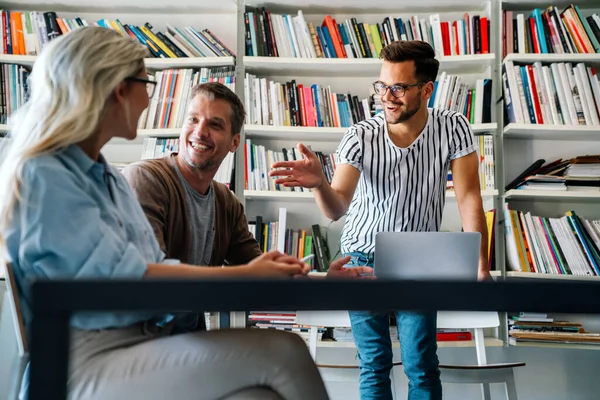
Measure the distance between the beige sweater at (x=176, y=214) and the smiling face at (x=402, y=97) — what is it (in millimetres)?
693

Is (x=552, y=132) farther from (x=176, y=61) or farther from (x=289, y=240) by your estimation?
(x=176, y=61)

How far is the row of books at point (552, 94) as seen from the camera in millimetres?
3305

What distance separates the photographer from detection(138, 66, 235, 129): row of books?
3391 millimetres

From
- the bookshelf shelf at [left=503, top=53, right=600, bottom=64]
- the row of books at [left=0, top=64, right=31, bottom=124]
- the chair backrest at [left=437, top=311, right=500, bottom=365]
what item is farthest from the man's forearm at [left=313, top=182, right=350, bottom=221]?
the row of books at [left=0, top=64, right=31, bottom=124]

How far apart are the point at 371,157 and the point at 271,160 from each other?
1110 millimetres

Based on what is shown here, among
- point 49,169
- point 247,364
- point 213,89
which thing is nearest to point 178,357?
point 247,364

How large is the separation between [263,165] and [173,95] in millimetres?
574

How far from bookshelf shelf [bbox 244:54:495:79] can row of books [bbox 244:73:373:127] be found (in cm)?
9

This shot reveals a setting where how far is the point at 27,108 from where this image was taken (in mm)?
1238

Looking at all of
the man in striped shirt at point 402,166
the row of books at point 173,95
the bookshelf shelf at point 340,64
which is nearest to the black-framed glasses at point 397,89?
the man in striped shirt at point 402,166

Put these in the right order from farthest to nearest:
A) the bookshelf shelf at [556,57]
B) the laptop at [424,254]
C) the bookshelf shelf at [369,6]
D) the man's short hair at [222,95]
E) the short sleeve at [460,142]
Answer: the bookshelf shelf at [369,6]
the bookshelf shelf at [556,57]
the short sleeve at [460,142]
the man's short hair at [222,95]
the laptop at [424,254]

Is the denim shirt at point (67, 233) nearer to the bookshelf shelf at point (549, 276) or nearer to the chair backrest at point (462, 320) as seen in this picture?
the chair backrest at point (462, 320)

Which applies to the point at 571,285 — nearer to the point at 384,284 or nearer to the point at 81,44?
the point at 384,284

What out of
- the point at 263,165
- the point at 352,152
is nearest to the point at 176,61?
the point at 263,165
